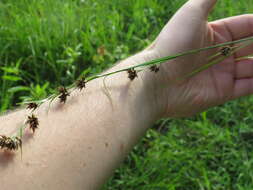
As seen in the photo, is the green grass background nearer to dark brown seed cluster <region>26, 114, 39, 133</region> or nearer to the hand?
the hand

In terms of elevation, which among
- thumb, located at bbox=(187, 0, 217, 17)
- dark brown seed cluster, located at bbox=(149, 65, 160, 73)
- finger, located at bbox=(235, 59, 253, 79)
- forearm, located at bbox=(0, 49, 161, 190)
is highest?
thumb, located at bbox=(187, 0, 217, 17)

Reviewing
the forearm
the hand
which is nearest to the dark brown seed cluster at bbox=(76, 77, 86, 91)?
the forearm

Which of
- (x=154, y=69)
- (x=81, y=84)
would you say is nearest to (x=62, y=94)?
(x=81, y=84)

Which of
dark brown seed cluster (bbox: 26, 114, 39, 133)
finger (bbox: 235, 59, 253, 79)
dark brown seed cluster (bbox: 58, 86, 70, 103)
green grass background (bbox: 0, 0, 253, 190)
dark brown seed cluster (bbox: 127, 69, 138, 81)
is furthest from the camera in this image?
finger (bbox: 235, 59, 253, 79)

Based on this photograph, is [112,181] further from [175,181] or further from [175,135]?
[175,135]

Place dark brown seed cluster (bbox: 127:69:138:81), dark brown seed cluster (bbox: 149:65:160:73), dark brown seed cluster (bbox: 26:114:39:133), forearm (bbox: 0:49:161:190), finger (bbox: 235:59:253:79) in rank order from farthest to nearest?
finger (bbox: 235:59:253:79) → dark brown seed cluster (bbox: 149:65:160:73) → dark brown seed cluster (bbox: 127:69:138:81) → dark brown seed cluster (bbox: 26:114:39:133) → forearm (bbox: 0:49:161:190)

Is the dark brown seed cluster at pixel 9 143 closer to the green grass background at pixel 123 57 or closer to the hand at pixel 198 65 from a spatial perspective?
the green grass background at pixel 123 57

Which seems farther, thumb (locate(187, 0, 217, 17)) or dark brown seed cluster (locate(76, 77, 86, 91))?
thumb (locate(187, 0, 217, 17))

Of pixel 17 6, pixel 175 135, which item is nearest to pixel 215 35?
pixel 175 135

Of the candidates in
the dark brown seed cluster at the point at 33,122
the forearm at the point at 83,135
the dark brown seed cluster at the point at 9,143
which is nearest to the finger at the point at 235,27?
the forearm at the point at 83,135
